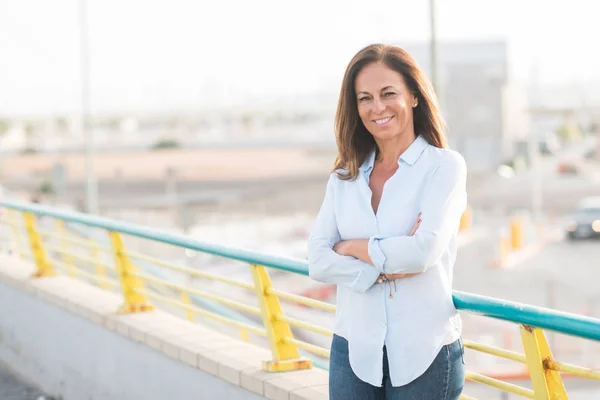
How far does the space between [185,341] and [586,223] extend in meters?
37.1

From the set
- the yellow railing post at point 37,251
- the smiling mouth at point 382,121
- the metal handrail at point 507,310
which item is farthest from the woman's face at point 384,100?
the yellow railing post at point 37,251

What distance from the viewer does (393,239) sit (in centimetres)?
241

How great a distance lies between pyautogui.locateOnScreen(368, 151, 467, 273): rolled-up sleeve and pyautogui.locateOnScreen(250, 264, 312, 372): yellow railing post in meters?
1.57

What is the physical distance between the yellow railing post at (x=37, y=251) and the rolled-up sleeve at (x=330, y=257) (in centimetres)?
423

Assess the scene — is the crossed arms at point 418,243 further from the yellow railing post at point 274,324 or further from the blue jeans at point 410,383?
the yellow railing post at point 274,324

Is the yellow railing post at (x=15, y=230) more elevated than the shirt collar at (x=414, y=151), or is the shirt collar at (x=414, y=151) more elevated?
the shirt collar at (x=414, y=151)

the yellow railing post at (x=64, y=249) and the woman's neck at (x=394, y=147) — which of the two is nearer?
the woman's neck at (x=394, y=147)

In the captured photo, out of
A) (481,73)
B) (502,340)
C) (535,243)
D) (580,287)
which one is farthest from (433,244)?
(481,73)

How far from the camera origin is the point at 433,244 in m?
2.35

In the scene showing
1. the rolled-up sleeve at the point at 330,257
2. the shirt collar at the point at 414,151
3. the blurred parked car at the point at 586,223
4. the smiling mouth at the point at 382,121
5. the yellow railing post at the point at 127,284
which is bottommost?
the blurred parked car at the point at 586,223

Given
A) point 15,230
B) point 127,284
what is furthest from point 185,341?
point 15,230

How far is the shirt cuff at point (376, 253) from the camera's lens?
7.84 feet

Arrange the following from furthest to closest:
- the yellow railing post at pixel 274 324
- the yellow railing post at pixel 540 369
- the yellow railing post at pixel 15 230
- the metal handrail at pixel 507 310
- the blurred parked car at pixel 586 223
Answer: the blurred parked car at pixel 586 223
the yellow railing post at pixel 15 230
the yellow railing post at pixel 274 324
the yellow railing post at pixel 540 369
the metal handrail at pixel 507 310

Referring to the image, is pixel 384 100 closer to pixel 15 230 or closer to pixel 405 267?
pixel 405 267
